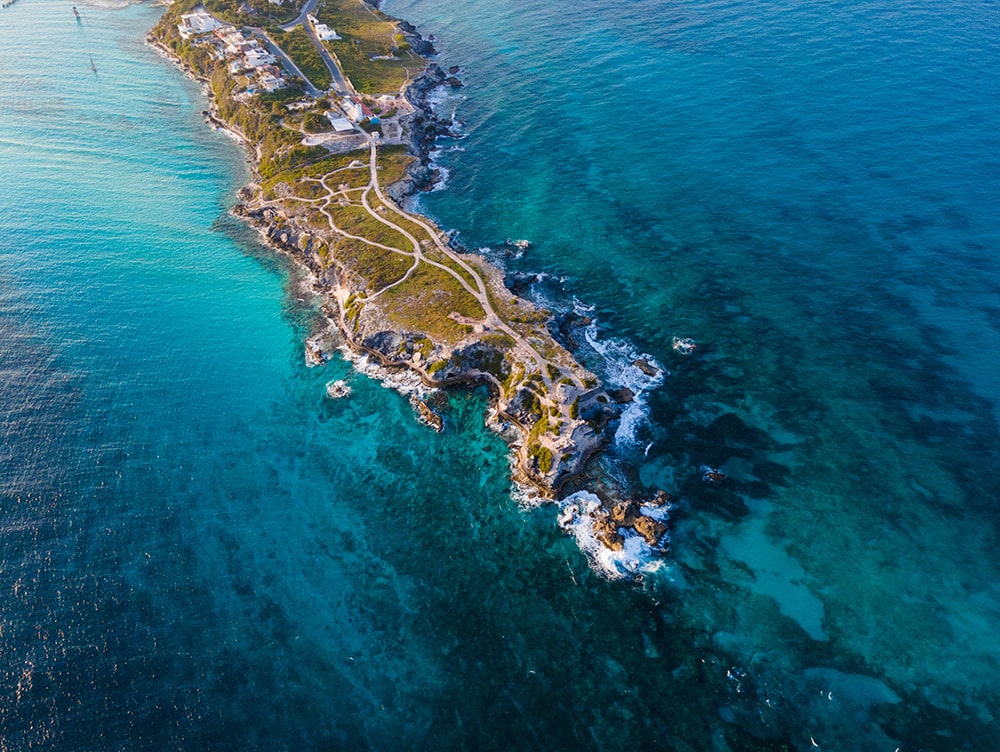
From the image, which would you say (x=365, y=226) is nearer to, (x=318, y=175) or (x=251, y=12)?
(x=318, y=175)

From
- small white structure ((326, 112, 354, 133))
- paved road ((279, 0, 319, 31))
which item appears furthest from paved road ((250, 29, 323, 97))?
small white structure ((326, 112, 354, 133))

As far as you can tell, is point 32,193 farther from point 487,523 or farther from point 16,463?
point 487,523

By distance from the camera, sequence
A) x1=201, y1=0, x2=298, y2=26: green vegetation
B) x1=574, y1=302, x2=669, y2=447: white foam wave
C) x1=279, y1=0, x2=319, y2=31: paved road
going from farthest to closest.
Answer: x1=279, y1=0, x2=319, y2=31: paved road
x1=201, y1=0, x2=298, y2=26: green vegetation
x1=574, y1=302, x2=669, y2=447: white foam wave

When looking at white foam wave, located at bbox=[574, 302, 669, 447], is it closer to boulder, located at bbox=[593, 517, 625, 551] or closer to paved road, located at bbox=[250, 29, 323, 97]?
boulder, located at bbox=[593, 517, 625, 551]

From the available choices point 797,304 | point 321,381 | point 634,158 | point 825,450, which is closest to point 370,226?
point 321,381

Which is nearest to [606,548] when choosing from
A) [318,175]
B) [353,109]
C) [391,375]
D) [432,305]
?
[391,375]

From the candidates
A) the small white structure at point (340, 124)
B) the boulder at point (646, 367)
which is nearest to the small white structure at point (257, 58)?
the small white structure at point (340, 124)
